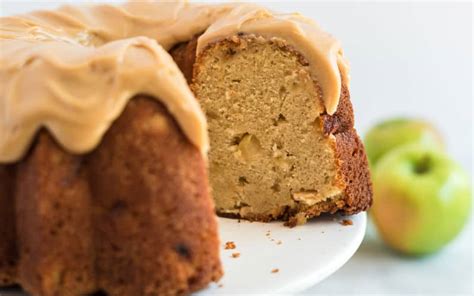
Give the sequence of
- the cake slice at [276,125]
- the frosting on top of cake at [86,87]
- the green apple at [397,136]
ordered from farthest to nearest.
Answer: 1. the green apple at [397,136]
2. the cake slice at [276,125]
3. the frosting on top of cake at [86,87]

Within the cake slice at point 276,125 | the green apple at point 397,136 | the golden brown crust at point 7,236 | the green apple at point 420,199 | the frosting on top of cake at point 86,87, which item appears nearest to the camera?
the frosting on top of cake at point 86,87

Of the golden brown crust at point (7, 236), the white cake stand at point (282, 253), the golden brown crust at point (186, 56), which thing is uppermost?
the golden brown crust at point (186, 56)

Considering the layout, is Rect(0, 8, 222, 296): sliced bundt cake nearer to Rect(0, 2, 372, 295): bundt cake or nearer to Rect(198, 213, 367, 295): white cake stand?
Rect(0, 2, 372, 295): bundt cake

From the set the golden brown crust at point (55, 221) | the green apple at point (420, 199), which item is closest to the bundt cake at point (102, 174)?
the golden brown crust at point (55, 221)

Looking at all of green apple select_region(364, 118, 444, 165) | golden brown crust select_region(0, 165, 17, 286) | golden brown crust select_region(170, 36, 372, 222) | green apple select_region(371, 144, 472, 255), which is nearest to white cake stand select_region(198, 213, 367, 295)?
golden brown crust select_region(170, 36, 372, 222)

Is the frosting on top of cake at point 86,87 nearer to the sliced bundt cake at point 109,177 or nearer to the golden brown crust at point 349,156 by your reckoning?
the sliced bundt cake at point 109,177

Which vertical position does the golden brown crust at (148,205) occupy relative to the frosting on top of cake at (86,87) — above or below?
below
